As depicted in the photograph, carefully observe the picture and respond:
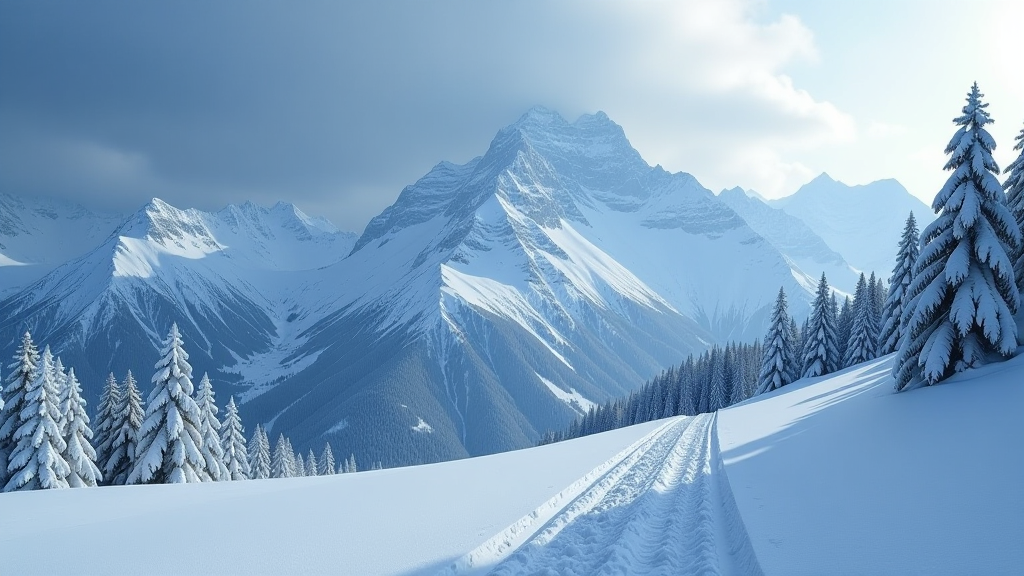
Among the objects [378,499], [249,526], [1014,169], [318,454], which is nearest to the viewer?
[249,526]

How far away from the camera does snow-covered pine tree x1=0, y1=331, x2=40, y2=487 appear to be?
27922 mm

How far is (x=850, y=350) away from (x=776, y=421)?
127 feet

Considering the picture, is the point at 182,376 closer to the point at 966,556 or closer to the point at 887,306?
the point at 966,556

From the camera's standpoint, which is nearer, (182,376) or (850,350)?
(182,376)

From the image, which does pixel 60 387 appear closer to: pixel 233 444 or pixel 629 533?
pixel 233 444

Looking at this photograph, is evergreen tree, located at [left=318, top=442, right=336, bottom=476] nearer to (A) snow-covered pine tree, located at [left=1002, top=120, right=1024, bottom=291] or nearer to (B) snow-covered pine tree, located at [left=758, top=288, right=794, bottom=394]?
(B) snow-covered pine tree, located at [left=758, top=288, right=794, bottom=394]

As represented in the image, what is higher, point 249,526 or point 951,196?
point 951,196

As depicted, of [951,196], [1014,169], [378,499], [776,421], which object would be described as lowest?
[776,421]

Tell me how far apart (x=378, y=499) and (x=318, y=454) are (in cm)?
17494

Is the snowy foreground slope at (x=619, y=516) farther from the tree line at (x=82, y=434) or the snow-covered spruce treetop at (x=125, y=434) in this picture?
the snow-covered spruce treetop at (x=125, y=434)

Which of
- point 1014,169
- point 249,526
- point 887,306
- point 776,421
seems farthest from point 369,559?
point 887,306

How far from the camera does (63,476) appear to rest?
27484mm

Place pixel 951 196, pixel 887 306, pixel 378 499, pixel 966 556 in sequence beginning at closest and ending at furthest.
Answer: pixel 966 556, pixel 378 499, pixel 951 196, pixel 887 306

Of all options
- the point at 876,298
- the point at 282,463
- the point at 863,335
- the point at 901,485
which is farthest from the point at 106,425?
the point at 876,298
